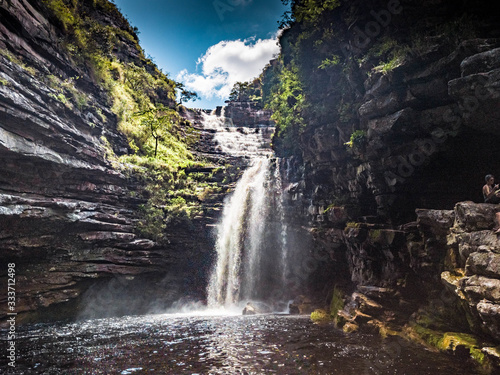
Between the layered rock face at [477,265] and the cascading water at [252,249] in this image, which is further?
the cascading water at [252,249]

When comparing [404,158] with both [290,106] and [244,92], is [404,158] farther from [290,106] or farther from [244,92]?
[244,92]

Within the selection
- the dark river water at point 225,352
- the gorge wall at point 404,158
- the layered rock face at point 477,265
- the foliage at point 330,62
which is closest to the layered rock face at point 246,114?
the gorge wall at point 404,158

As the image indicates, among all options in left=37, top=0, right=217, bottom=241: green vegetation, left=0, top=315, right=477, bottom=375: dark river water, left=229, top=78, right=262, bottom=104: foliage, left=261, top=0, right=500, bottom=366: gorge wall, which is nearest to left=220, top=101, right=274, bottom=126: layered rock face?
left=229, top=78, right=262, bottom=104: foliage

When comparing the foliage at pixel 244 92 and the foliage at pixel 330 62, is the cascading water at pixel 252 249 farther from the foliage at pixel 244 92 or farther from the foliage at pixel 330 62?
the foliage at pixel 244 92

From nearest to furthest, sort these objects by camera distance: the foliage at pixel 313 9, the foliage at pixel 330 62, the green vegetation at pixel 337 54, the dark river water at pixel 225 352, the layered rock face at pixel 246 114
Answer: the dark river water at pixel 225 352
the green vegetation at pixel 337 54
the foliage at pixel 313 9
the foliage at pixel 330 62
the layered rock face at pixel 246 114

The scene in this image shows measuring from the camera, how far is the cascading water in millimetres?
19375

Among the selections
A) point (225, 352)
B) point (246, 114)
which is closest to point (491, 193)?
point (225, 352)

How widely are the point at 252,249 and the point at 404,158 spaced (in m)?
12.8

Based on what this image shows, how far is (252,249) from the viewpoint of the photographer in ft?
66.0

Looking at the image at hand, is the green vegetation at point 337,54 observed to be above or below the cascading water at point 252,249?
above

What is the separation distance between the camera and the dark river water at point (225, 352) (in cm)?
643

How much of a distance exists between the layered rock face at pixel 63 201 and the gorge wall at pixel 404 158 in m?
11.2

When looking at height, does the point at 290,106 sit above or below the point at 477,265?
above

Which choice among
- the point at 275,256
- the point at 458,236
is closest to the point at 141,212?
the point at 275,256
